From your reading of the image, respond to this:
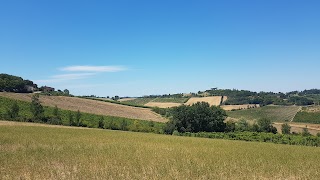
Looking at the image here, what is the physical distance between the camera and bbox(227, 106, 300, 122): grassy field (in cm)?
15614

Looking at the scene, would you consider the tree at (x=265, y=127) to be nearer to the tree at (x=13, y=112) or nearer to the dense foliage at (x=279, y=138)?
the dense foliage at (x=279, y=138)

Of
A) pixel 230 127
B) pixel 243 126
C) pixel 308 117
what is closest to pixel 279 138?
pixel 230 127

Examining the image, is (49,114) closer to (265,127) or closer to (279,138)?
(279,138)

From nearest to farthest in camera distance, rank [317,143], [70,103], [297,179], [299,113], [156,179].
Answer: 1. [156,179]
2. [297,179]
3. [317,143]
4. [70,103]
5. [299,113]

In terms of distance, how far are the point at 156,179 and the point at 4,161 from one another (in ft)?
37.8

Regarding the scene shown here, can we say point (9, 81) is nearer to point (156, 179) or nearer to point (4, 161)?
point (4, 161)

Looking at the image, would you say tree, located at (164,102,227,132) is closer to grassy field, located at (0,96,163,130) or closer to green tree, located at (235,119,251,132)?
green tree, located at (235,119,251,132)

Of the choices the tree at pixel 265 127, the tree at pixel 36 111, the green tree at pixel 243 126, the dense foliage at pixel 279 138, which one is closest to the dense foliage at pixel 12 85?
the tree at pixel 36 111

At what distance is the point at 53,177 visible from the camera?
15484mm

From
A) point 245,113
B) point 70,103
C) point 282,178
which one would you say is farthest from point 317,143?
point 245,113

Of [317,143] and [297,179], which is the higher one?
[297,179]

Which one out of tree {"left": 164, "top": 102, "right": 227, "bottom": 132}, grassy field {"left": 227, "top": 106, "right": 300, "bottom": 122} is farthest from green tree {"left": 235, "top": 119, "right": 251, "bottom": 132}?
grassy field {"left": 227, "top": 106, "right": 300, "bottom": 122}

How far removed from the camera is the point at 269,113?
558ft

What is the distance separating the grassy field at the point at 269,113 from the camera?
156m
